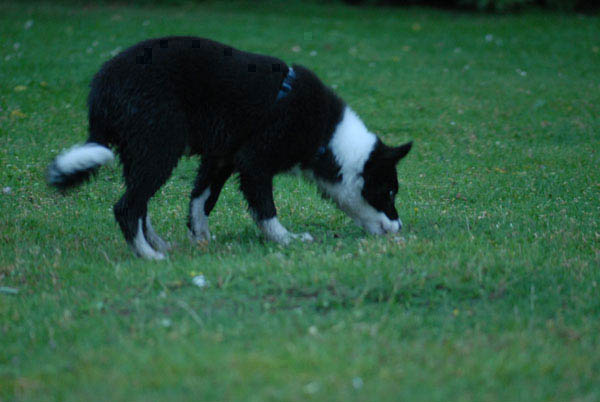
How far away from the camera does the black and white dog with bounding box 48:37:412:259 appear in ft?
16.5

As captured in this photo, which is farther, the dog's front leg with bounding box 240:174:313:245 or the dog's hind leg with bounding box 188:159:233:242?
the dog's hind leg with bounding box 188:159:233:242

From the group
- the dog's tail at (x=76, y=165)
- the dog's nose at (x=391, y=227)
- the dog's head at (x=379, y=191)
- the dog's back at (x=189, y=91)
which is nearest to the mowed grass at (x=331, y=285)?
the dog's nose at (x=391, y=227)

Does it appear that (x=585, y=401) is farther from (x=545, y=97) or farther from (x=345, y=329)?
(x=545, y=97)

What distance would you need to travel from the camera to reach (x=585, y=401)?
2922 millimetres

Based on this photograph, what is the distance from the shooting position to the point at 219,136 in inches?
211

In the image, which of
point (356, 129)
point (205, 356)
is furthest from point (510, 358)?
point (356, 129)

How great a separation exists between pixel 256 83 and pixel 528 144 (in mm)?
6460

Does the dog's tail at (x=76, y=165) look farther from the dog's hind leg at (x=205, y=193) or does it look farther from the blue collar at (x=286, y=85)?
the blue collar at (x=286, y=85)

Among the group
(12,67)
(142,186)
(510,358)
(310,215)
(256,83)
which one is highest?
(256,83)

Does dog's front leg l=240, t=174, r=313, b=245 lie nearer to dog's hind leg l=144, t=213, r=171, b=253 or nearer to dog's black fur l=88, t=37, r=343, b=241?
dog's black fur l=88, t=37, r=343, b=241

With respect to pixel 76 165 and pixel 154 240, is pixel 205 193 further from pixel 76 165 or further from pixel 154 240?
pixel 76 165

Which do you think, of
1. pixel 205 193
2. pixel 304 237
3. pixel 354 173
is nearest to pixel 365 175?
pixel 354 173

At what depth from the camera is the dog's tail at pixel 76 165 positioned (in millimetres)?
4797

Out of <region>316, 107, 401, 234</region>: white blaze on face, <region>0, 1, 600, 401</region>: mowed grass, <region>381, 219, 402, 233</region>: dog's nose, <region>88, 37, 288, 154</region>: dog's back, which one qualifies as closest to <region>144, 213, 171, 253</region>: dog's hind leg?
<region>0, 1, 600, 401</region>: mowed grass
